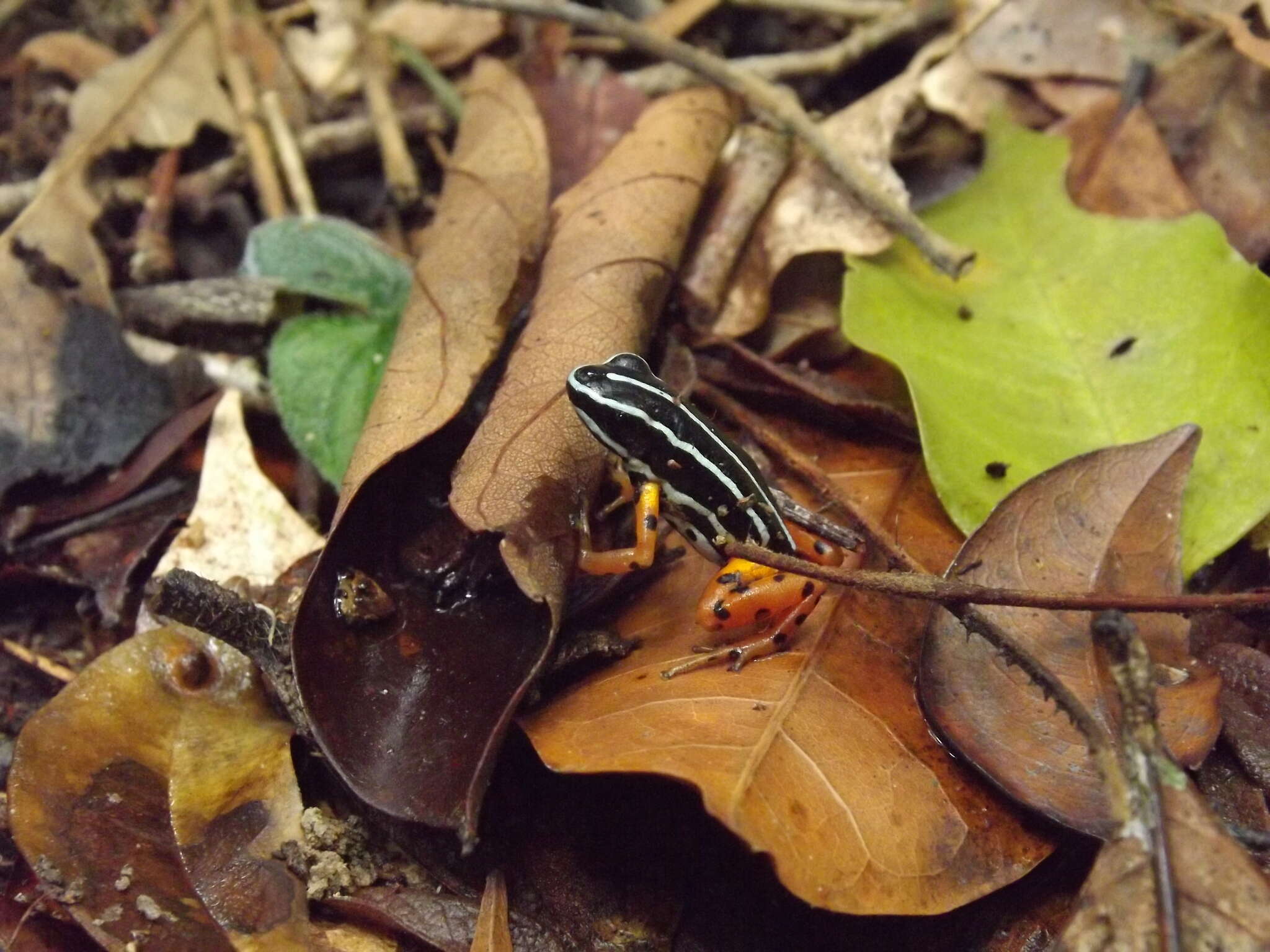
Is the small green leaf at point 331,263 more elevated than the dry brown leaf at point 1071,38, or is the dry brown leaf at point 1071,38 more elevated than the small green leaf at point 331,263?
the dry brown leaf at point 1071,38

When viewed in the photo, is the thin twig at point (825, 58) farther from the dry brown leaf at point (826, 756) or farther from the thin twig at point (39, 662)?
the thin twig at point (39, 662)

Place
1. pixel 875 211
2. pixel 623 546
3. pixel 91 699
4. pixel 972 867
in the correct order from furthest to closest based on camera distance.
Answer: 1. pixel 875 211
2. pixel 623 546
3. pixel 91 699
4. pixel 972 867

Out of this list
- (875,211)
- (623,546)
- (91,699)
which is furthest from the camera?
(875,211)

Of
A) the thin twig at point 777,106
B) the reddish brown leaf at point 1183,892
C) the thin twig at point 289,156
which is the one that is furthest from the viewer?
the thin twig at point 289,156

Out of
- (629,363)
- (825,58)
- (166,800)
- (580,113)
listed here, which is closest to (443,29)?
(580,113)

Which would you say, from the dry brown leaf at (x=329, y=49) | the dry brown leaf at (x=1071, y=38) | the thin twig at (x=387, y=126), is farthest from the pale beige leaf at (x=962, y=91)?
the dry brown leaf at (x=329, y=49)

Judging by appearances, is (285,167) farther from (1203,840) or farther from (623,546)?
(1203,840)

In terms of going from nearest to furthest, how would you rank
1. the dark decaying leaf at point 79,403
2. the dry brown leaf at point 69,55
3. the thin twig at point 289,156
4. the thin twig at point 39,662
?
the thin twig at point 39,662
the dark decaying leaf at point 79,403
the thin twig at point 289,156
the dry brown leaf at point 69,55

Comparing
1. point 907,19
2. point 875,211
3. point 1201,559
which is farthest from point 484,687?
point 907,19

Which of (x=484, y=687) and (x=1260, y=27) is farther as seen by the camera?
(x=1260, y=27)
